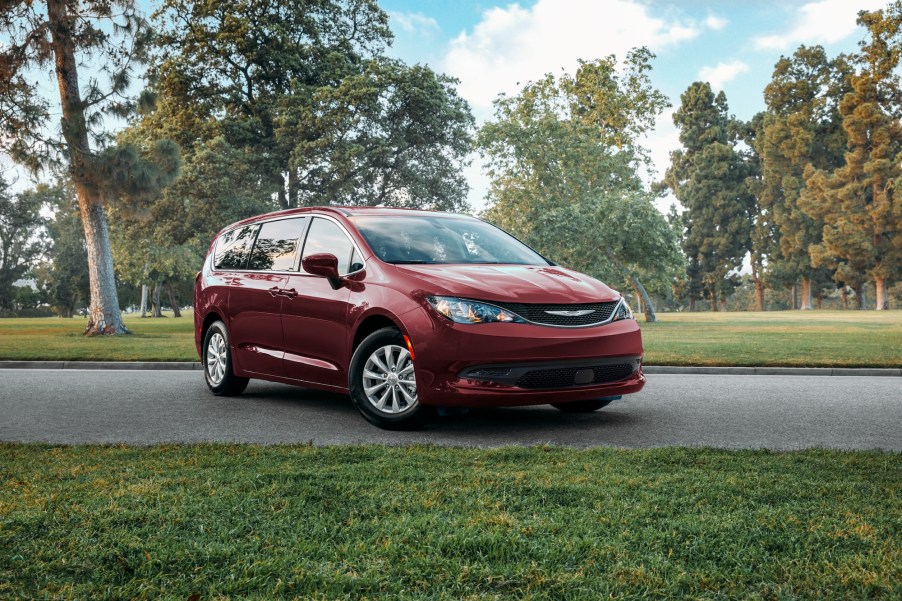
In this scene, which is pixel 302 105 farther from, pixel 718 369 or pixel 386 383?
pixel 386 383

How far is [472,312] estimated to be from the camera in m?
6.69

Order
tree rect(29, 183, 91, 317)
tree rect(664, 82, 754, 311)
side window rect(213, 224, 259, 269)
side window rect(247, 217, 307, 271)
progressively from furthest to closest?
1. tree rect(29, 183, 91, 317)
2. tree rect(664, 82, 754, 311)
3. side window rect(213, 224, 259, 269)
4. side window rect(247, 217, 307, 271)

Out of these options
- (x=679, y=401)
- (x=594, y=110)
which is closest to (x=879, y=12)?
(x=594, y=110)

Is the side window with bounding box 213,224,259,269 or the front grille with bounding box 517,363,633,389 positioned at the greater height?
the side window with bounding box 213,224,259,269

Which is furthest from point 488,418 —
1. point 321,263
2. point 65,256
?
point 65,256

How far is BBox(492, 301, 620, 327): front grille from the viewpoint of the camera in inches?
266

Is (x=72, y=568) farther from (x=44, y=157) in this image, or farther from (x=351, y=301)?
(x=44, y=157)

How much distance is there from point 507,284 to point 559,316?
1.61ft

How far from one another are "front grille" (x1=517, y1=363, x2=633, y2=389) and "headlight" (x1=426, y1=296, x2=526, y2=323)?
0.44 meters

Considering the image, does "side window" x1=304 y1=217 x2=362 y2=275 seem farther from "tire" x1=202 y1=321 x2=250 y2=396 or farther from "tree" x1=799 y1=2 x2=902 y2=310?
"tree" x1=799 y1=2 x2=902 y2=310

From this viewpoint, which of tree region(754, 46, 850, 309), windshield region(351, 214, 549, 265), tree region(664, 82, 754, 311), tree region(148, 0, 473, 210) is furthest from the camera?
tree region(664, 82, 754, 311)

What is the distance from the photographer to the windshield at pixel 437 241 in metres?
7.76

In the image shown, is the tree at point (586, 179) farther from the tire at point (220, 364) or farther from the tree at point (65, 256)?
the tree at point (65, 256)

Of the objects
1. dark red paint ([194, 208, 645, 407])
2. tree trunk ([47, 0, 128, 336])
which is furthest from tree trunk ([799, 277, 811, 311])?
dark red paint ([194, 208, 645, 407])
